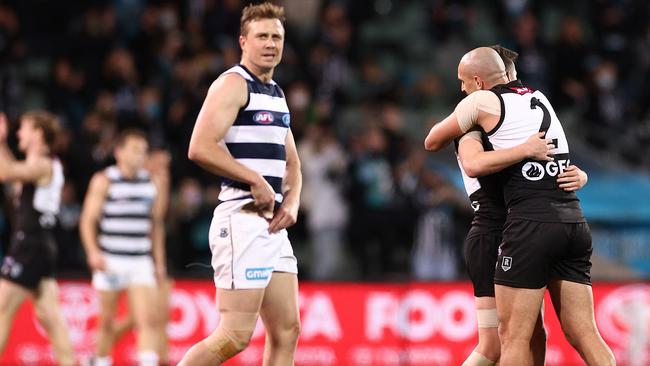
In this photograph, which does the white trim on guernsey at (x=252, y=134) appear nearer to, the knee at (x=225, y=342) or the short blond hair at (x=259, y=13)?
the short blond hair at (x=259, y=13)

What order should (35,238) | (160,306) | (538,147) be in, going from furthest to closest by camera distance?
(160,306)
(35,238)
(538,147)

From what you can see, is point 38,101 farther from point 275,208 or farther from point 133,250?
point 275,208

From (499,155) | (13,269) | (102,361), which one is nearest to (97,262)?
(102,361)

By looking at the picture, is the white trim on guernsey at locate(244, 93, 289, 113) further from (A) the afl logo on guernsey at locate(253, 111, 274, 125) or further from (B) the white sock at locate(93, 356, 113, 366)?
(B) the white sock at locate(93, 356, 113, 366)

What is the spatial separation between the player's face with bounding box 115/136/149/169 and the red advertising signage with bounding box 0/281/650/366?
2435 mm

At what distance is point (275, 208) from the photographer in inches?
269

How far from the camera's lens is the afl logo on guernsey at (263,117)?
21.7 feet

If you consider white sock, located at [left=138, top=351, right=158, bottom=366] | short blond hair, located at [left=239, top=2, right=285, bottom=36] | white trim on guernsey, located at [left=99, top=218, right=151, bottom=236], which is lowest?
white sock, located at [left=138, top=351, right=158, bottom=366]

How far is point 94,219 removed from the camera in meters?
11.1

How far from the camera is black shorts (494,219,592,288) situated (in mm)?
6477

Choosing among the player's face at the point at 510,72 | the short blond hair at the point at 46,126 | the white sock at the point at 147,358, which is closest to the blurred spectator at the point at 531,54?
the white sock at the point at 147,358

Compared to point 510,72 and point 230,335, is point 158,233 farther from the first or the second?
point 510,72

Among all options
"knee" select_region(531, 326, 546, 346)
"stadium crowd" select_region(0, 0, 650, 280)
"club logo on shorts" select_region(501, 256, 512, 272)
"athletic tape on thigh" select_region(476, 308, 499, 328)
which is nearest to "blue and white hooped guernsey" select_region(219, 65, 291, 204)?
"club logo on shorts" select_region(501, 256, 512, 272)

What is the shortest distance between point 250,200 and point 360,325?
21.9 ft
